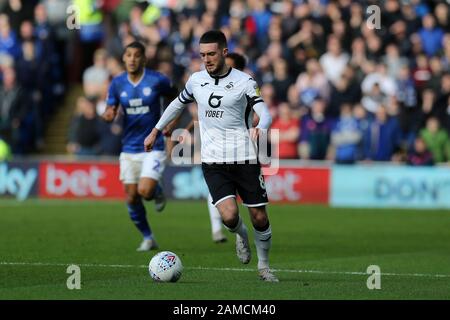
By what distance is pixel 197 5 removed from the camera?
2973 centimetres

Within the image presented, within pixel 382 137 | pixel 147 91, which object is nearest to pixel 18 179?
pixel 382 137

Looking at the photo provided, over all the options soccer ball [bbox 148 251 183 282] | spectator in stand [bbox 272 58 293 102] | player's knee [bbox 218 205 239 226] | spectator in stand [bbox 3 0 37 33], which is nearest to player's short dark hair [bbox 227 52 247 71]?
player's knee [bbox 218 205 239 226]

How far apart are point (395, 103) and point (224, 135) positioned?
14.4m

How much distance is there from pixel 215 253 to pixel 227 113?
4026 mm

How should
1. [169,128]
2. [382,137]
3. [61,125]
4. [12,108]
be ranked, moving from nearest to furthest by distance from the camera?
[169,128] < [382,137] < [12,108] < [61,125]

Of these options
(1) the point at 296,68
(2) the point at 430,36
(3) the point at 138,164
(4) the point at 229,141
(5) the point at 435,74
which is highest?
(2) the point at 430,36

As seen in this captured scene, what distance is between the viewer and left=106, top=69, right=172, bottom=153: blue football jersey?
1599cm

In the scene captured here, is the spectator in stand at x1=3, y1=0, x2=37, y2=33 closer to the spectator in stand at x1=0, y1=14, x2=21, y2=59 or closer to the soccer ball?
the spectator in stand at x1=0, y1=14, x2=21, y2=59

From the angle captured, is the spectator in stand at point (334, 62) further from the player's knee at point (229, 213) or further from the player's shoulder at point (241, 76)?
the player's knee at point (229, 213)

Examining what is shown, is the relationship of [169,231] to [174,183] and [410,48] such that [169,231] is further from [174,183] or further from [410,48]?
[410,48]

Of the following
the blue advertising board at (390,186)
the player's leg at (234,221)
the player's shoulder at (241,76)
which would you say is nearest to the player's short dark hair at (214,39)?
the player's shoulder at (241,76)

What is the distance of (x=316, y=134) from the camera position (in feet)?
86.6

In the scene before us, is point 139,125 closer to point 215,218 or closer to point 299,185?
point 215,218
